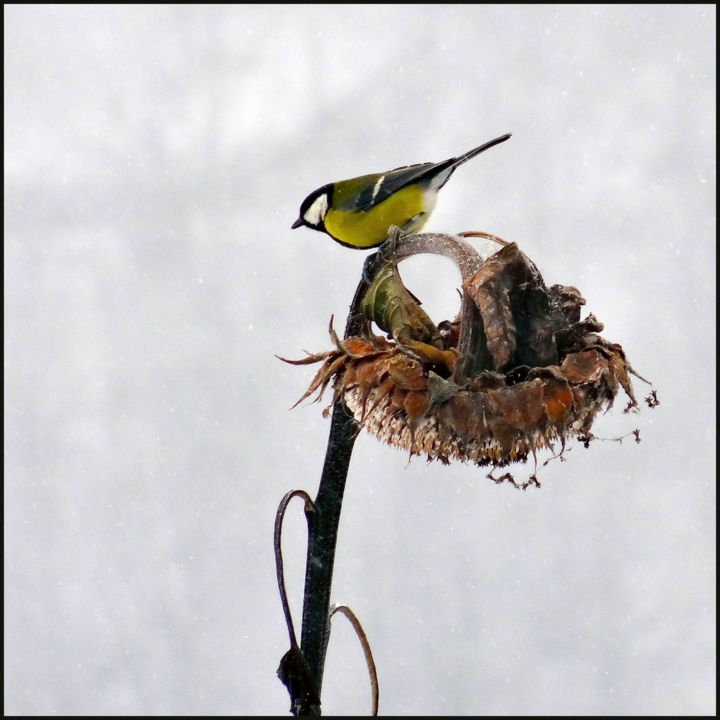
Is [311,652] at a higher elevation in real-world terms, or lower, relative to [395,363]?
lower

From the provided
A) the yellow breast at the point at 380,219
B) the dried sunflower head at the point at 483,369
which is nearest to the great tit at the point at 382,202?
the yellow breast at the point at 380,219

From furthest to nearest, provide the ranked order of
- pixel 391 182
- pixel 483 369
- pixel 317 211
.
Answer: pixel 317 211
pixel 391 182
pixel 483 369

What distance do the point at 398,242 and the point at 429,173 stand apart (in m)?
0.79

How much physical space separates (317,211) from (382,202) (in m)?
0.33

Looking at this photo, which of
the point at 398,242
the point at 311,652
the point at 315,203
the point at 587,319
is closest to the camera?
the point at 587,319

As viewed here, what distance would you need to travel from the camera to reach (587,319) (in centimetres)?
138

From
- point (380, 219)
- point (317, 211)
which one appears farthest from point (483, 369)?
point (317, 211)

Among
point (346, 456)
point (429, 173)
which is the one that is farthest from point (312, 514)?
point (429, 173)

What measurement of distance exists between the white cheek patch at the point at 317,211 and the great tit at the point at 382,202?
4cm

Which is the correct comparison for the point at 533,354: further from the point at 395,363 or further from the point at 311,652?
the point at 311,652

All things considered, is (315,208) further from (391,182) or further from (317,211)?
(391,182)

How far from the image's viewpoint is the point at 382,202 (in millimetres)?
2346

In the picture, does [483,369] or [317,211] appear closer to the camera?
[483,369]

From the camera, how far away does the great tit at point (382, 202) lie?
2289 mm
